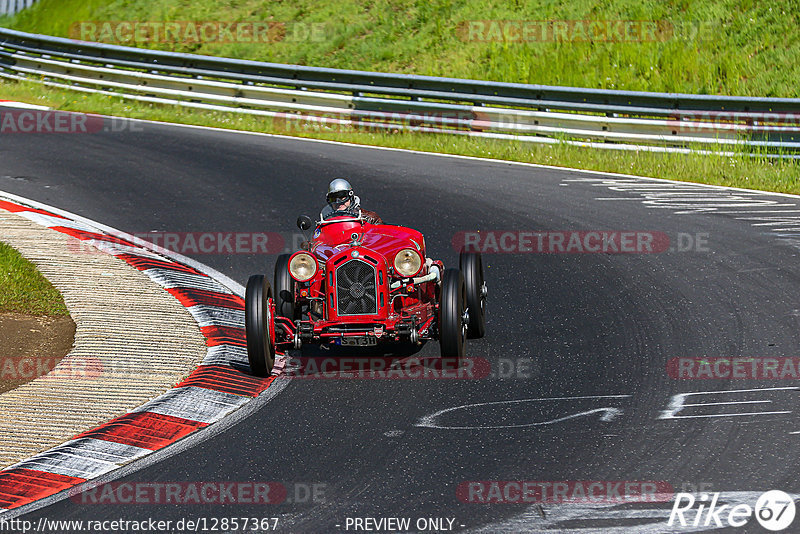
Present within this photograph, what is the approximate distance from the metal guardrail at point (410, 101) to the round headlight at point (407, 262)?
8.70 meters

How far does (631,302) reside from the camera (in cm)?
982

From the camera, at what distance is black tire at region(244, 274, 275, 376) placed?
7969 mm

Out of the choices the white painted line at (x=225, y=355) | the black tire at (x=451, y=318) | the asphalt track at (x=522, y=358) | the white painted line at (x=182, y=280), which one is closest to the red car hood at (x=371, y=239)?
the black tire at (x=451, y=318)

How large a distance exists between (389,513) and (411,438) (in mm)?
1113

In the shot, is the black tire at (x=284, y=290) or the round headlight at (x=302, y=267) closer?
the round headlight at (x=302, y=267)

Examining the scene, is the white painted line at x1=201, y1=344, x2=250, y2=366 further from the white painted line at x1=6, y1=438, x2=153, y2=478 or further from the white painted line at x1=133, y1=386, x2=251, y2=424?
the white painted line at x1=6, y1=438, x2=153, y2=478

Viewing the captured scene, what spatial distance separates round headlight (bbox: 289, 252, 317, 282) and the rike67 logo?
348cm

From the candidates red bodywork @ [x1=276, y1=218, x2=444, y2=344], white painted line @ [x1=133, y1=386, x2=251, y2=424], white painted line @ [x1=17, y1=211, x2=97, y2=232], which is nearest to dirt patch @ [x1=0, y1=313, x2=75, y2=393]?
white painted line @ [x1=133, y1=386, x2=251, y2=424]

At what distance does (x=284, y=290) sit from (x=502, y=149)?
9141mm

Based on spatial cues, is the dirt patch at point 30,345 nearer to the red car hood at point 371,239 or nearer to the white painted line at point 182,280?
the white painted line at point 182,280

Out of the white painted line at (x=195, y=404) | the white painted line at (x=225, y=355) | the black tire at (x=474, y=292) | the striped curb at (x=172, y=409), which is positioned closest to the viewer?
the striped curb at (x=172, y=409)

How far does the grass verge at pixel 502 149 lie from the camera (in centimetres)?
1496

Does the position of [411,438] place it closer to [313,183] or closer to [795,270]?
[795,270]

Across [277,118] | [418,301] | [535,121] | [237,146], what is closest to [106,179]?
[237,146]
